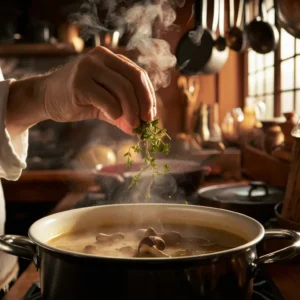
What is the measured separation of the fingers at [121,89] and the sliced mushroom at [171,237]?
225 mm

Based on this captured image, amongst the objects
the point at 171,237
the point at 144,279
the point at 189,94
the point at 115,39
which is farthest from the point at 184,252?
the point at 189,94

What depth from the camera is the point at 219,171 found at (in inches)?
113

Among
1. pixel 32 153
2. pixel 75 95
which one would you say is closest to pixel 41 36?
pixel 32 153

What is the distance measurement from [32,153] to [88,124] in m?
0.85

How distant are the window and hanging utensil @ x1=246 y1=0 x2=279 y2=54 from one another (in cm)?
48

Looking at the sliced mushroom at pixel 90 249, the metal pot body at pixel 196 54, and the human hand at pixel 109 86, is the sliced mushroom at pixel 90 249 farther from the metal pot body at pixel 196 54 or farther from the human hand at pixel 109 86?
the metal pot body at pixel 196 54

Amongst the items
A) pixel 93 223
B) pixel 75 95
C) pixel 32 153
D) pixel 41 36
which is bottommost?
pixel 32 153

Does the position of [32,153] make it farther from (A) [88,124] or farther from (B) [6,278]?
(B) [6,278]

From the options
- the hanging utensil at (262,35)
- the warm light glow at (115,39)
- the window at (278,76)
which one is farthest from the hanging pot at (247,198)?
the warm light glow at (115,39)

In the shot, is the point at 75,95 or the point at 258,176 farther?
the point at 258,176

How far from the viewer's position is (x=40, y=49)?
13.6 ft

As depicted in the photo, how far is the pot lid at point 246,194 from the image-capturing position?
Answer: 1319 mm

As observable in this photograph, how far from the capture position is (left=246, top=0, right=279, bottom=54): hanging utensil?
2.43 m

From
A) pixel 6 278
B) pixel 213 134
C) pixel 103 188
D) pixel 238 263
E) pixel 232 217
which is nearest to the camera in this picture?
pixel 238 263
